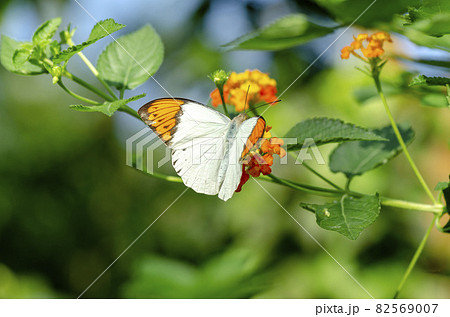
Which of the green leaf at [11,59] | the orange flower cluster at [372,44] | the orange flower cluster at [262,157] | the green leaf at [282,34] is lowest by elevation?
the orange flower cluster at [262,157]

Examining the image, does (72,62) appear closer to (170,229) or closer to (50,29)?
(170,229)

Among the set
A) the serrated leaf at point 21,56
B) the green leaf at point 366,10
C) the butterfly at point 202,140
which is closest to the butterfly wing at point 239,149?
the butterfly at point 202,140

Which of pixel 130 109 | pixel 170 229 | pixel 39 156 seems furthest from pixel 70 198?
pixel 130 109

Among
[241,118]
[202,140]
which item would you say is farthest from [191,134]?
[241,118]

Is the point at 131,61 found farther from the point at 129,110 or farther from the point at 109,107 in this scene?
the point at 109,107

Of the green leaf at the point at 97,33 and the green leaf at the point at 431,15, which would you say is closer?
the green leaf at the point at 431,15

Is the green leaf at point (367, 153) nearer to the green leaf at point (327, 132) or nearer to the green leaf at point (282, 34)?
the green leaf at point (327, 132)

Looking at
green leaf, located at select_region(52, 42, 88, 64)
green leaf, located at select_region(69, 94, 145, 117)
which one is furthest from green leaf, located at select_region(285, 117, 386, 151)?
green leaf, located at select_region(52, 42, 88, 64)
